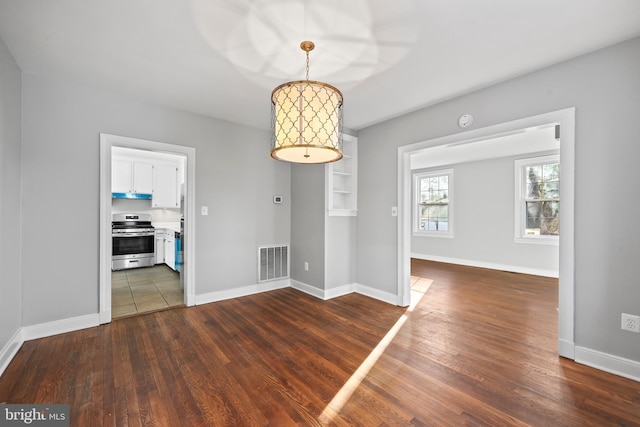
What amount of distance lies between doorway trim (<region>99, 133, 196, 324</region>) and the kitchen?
1.18 m

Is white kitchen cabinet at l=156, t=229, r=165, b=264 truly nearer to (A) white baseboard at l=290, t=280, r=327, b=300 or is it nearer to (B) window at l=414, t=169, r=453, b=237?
(A) white baseboard at l=290, t=280, r=327, b=300

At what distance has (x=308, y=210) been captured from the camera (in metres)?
4.07

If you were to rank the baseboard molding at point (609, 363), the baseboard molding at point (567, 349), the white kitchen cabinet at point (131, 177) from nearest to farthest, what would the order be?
the baseboard molding at point (609, 363) < the baseboard molding at point (567, 349) < the white kitchen cabinet at point (131, 177)

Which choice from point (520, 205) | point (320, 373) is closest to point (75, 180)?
point (320, 373)

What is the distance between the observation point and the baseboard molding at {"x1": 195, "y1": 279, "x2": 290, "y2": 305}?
11.7ft

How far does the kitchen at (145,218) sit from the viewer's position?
503 cm

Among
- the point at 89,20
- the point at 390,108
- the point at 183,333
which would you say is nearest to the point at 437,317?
the point at 390,108

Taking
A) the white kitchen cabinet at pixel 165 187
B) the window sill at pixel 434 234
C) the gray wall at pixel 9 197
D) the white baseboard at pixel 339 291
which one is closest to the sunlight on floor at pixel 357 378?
the white baseboard at pixel 339 291

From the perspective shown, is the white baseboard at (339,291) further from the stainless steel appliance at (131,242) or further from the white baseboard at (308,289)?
the stainless steel appliance at (131,242)

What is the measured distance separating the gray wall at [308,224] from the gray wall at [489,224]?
13.5 feet

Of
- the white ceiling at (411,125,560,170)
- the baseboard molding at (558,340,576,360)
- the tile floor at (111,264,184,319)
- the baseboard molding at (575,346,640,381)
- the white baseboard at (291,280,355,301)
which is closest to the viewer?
the baseboard molding at (575,346,640,381)

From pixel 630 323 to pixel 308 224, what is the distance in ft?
10.6

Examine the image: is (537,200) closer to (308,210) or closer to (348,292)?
(348,292)

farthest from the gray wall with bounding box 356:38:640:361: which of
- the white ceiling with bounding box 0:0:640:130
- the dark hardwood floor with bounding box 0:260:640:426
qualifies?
the dark hardwood floor with bounding box 0:260:640:426
